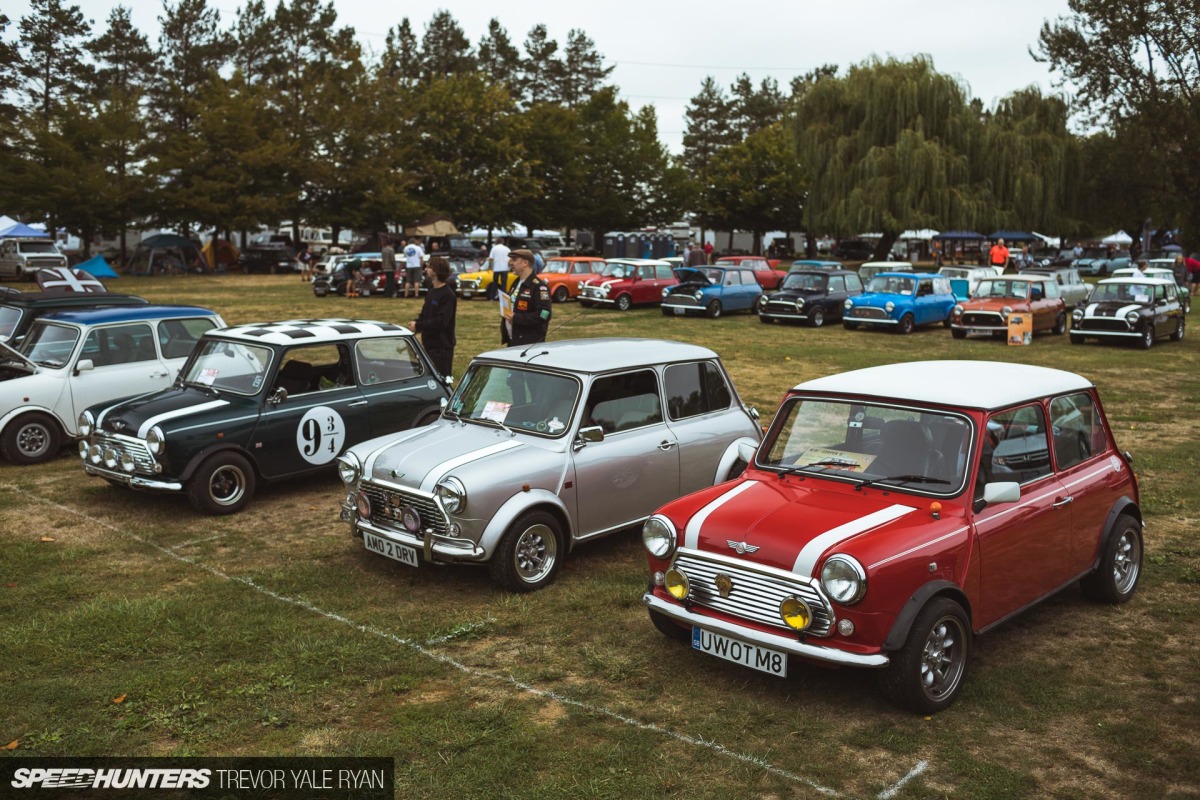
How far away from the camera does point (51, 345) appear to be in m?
10.9

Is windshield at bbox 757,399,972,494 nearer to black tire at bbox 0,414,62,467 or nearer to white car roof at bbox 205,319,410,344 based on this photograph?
white car roof at bbox 205,319,410,344

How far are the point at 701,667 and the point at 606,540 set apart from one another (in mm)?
2555

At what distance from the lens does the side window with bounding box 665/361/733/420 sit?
7.79 meters

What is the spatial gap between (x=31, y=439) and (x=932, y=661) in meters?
9.51

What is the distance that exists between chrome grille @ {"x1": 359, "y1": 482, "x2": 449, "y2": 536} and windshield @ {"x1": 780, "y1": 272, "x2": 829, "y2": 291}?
20870mm

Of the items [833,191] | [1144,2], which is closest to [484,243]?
[833,191]

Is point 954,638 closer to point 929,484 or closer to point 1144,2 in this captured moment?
point 929,484

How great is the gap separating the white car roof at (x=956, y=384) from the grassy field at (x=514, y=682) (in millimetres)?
249

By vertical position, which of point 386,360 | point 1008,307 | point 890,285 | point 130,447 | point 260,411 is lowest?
point 130,447

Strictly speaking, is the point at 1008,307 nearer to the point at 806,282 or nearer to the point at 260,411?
the point at 806,282

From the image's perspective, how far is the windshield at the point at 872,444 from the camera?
17.9 feet

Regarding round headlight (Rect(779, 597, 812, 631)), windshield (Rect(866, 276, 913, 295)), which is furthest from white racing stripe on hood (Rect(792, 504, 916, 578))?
windshield (Rect(866, 276, 913, 295))

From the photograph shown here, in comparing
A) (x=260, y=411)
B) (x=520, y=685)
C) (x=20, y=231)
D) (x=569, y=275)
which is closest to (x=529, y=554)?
(x=520, y=685)

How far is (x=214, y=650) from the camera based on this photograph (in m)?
5.76
